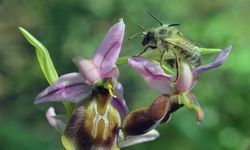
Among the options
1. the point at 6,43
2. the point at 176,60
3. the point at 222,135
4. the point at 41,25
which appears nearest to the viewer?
the point at 176,60

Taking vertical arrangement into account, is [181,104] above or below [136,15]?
above

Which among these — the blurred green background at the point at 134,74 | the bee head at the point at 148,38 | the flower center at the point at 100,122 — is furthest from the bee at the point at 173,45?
the blurred green background at the point at 134,74

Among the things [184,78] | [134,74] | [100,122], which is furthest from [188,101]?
[134,74]

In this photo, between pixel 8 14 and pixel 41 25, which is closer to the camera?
pixel 41 25

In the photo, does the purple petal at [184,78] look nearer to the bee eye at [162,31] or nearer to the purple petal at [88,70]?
the bee eye at [162,31]

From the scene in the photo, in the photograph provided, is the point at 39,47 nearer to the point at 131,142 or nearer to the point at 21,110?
the point at 131,142

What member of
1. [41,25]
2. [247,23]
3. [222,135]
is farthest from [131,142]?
[247,23]
